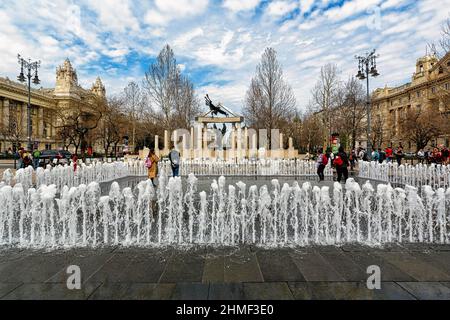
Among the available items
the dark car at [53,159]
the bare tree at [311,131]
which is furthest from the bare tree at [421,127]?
the dark car at [53,159]

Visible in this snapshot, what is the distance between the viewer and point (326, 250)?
14.0 ft

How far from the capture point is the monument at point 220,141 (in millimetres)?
31344

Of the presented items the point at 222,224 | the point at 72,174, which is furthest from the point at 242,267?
the point at 72,174

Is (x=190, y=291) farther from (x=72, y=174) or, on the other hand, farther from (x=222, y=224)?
(x=72, y=174)

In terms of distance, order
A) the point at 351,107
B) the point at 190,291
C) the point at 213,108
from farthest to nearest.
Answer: the point at 213,108, the point at 351,107, the point at 190,291

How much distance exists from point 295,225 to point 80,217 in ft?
16.5

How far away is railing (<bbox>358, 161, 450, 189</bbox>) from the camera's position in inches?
487

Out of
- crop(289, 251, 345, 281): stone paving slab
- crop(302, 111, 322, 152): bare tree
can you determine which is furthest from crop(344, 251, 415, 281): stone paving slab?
crop(302, 111, 322, 152): bare tree

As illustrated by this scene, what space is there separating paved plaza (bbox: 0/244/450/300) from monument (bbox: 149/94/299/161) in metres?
25.0

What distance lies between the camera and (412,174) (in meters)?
13.4

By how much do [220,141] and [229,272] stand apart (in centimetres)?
3454

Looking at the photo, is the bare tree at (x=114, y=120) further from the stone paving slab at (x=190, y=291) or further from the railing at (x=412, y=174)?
the stone paving slab at (x=190, y=291)
